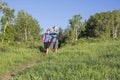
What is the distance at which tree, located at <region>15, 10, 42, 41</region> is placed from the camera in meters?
91.8

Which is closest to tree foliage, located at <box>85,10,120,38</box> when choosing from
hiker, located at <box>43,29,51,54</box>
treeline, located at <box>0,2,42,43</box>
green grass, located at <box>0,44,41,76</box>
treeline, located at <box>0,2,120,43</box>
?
treeline, located at <box>0,2,120,43</box>

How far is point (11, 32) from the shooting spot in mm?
84062

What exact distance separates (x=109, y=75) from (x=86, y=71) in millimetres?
1094

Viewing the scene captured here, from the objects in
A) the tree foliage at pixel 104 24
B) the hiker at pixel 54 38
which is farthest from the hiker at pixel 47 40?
the tree foliage at pixel 104 24

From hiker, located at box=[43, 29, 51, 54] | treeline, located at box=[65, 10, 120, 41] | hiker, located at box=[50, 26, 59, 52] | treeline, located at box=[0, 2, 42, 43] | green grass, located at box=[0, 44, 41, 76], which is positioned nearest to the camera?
green grass, located at box=[0, 44, 41, 76]

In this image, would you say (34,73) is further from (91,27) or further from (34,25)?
(91,27)

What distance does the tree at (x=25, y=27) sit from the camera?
9181cm

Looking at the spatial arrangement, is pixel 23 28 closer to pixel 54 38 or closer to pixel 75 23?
pixel 75 23

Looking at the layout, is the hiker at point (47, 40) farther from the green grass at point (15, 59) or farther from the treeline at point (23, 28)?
the treeline at point (23, 28)

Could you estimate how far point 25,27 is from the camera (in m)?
93.6

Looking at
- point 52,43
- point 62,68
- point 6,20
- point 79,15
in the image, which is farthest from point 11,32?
point 62,68

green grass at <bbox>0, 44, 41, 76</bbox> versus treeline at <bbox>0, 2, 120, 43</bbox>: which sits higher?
treeline at <bbox>0, 2, 120, 43</bbox>

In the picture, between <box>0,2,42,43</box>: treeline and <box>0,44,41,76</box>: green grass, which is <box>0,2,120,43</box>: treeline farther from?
<box>0,44,41,76</box>: green grass

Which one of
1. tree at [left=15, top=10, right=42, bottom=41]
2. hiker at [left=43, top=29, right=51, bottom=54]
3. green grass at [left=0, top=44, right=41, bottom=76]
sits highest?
tree at [left=15, top=10, right=42, bottom=41]
